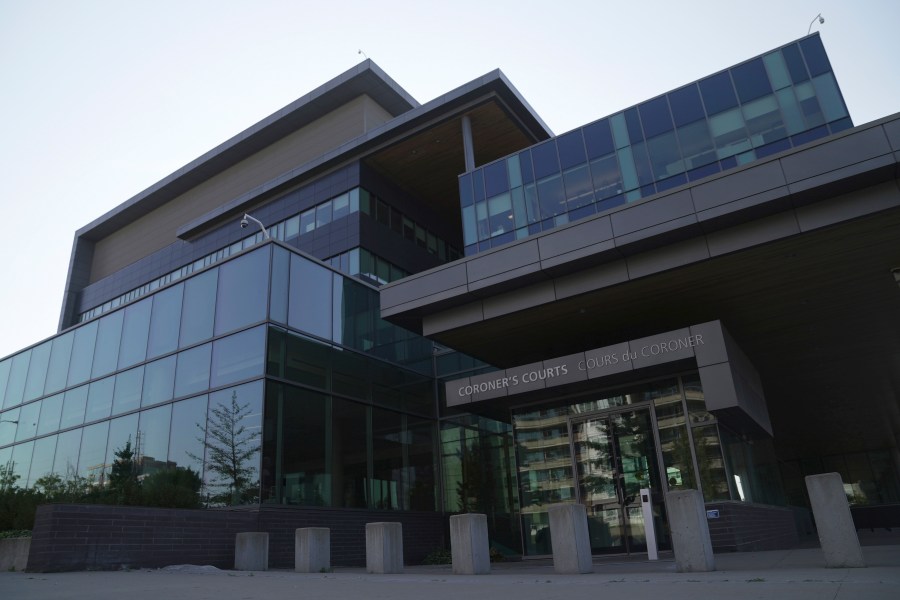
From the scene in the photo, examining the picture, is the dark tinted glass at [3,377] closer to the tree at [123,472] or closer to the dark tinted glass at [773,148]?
the tree at [123,472]

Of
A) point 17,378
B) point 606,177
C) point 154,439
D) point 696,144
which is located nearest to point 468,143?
point 606,177

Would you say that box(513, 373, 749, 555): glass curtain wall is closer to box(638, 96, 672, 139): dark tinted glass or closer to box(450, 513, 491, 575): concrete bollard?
box(450, 513, 491, 575): concrete bollard

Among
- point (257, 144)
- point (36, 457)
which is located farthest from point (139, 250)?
point (36, 457)

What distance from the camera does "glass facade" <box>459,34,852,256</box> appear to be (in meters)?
20.7

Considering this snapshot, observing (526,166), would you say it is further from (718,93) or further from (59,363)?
(59,363)

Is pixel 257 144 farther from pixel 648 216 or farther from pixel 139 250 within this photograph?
pixel 648 216

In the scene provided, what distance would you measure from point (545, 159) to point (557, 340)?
679 centimetres

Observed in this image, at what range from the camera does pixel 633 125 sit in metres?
23.3

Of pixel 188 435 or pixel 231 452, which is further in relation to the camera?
pixel 188 435

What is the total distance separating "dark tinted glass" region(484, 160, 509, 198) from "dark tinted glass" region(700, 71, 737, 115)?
24.8ft

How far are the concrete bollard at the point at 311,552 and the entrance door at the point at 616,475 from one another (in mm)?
8703

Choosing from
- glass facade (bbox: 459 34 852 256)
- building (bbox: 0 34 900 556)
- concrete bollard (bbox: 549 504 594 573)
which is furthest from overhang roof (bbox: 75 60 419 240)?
concrete bollard (bbox: 549 504 594 573)

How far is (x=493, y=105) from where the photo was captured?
102 ft

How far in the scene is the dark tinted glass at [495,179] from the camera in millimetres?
25625
